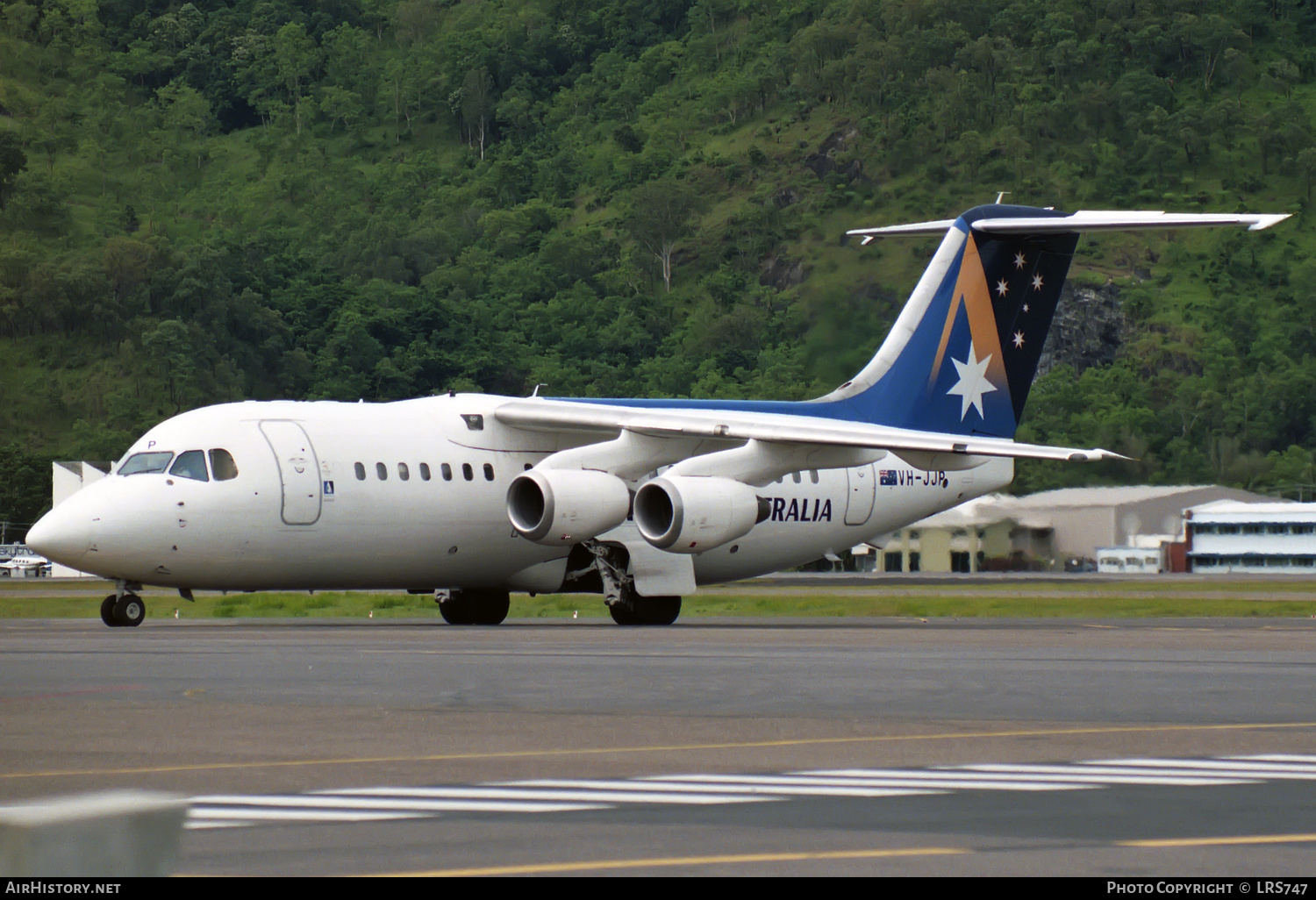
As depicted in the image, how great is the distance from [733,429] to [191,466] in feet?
27.9

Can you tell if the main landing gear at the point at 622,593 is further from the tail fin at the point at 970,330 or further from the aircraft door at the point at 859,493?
the tail fin at the point at 970,330

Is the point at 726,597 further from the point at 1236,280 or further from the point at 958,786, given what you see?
the point at 1236,280

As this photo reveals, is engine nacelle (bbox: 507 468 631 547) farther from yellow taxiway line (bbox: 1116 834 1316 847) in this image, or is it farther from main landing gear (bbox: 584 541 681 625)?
yellow taxiway line (bbox: 1116 834 1316 847)

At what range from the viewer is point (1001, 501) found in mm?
62875

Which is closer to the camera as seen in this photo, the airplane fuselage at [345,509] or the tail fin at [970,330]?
the airplane fuselage at [345,509]

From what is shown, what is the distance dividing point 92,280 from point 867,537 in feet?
364

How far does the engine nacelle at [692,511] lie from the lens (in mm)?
32812

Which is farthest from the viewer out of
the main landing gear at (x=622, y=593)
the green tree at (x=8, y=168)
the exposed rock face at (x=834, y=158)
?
the green tree at (x=8, y=168)

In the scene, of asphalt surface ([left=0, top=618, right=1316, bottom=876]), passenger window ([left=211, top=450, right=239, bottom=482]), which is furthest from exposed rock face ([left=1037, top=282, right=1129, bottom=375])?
asphalt surface ([left=0, top=618, right=1316, bottom=876])

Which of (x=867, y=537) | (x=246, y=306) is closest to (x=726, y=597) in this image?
(x=867, y=537)

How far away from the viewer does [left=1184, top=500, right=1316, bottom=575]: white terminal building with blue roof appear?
258 ft

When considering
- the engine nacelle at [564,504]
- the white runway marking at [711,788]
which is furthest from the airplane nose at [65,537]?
the white runway marking at [711,788]

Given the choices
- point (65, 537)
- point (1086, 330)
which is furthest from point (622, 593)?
point (1086, 330)

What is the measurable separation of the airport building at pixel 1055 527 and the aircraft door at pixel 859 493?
72.6 ft
